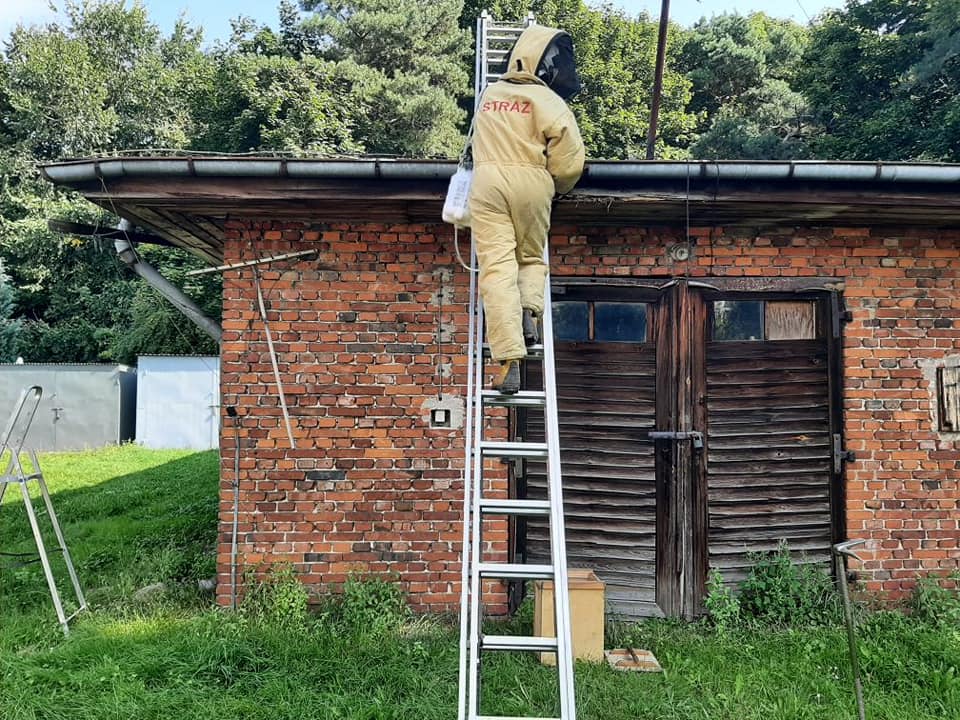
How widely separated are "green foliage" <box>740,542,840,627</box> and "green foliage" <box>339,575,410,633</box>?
2.45m

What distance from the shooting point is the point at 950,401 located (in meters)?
4.74

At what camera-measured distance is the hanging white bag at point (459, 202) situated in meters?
3.41

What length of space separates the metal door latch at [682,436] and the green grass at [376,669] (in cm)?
129

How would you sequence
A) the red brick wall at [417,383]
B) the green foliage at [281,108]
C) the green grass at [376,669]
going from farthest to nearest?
the green foliage at [281,108], the red brick wall at [417,383], the green grass at [376,669]

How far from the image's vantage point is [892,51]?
Result: 1827cm

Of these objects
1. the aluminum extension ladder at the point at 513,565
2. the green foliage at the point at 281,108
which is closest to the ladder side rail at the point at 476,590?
the aluminum extension ladder at the point at 513,565

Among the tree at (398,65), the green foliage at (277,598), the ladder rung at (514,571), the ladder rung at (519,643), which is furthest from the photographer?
the tree at (398,65)

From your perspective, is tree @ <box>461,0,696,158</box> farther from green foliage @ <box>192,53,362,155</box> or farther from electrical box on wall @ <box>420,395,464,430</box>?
electrical box on wall @ <box>420,395,464,430</box>

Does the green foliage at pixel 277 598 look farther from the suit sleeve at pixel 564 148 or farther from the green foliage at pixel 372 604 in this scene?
the suit sleeve at pixel 564 148

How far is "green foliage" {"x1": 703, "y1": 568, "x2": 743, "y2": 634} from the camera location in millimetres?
4460

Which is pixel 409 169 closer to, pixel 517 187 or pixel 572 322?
pixel 517 187

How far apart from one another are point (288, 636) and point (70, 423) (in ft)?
46.4

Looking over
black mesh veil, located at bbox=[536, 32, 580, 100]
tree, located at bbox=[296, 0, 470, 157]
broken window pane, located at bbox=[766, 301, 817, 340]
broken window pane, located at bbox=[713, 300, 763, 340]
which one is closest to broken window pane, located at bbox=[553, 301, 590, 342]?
broken window pane, located at bbox=[713, 300, 763, 340]

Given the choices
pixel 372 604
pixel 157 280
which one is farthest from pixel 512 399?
pixel 157 280
